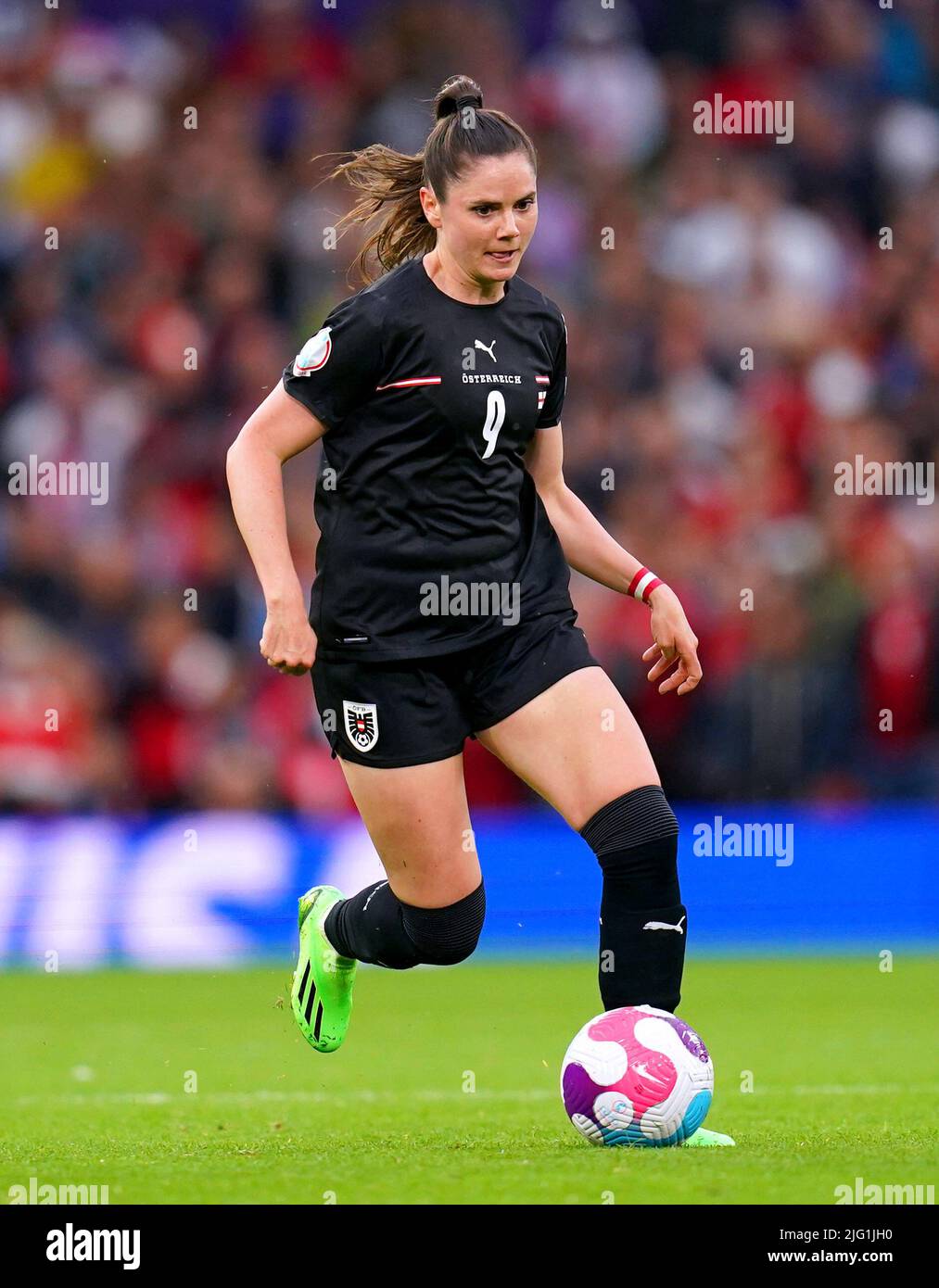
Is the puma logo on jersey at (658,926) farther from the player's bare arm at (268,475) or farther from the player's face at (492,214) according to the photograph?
the player's face at (492,214)

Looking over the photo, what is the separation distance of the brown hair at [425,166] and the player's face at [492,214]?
34 millimetres

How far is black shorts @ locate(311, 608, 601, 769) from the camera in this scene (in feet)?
19.0

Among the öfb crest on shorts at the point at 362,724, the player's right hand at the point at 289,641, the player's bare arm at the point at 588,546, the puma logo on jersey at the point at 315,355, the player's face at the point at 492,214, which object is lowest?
the öfb crest on shorts at the point at 362,724

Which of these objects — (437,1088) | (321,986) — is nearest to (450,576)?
(321,986)

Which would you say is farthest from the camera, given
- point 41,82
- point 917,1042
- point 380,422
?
point 41,82

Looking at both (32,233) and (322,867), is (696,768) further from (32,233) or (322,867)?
(32,233)

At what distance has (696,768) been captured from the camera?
39.2 feet

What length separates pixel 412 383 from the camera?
18.7 ft

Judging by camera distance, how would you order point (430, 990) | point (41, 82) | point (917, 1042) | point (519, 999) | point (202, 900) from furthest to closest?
point (41, 82) < point (202, 900) < point (430, 990) < point (519, 999) < point (917, 1042)

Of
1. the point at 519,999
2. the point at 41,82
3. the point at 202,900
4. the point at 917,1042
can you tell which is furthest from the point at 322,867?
the point at 41,82

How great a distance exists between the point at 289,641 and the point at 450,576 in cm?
54

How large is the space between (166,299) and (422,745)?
8604 mm

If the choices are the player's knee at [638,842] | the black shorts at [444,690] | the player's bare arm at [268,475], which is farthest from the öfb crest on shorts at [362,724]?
the player's knee at [638,842]

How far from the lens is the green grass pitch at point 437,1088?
4957 millimetres
